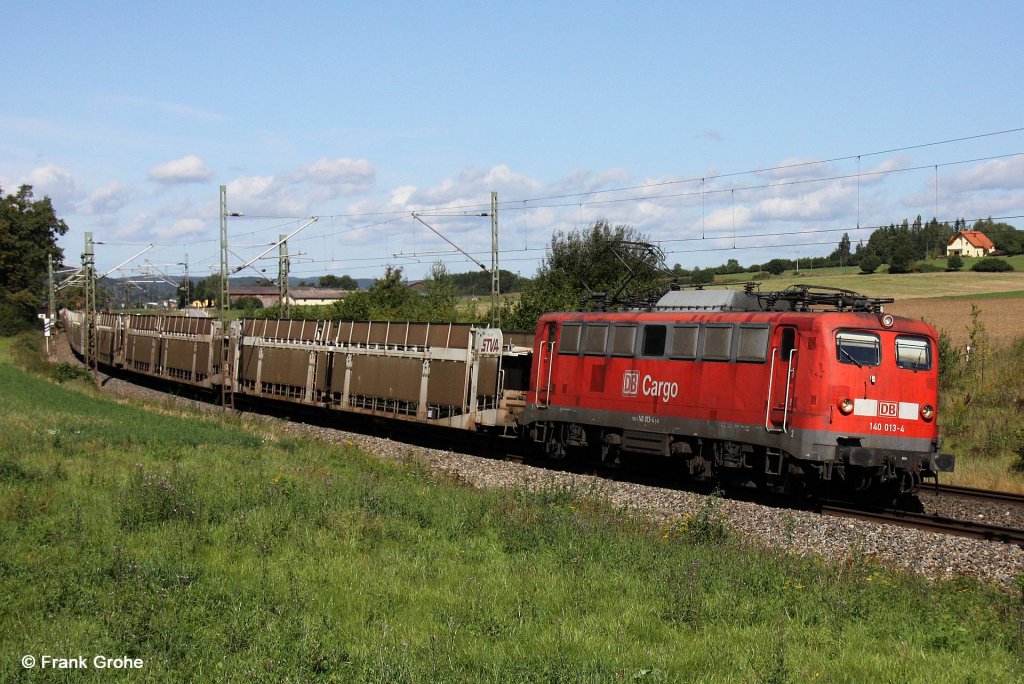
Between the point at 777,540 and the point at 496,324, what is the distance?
20.2 metres

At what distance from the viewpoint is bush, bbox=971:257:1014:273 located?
63719 millimetres

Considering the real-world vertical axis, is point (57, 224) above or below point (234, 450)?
above

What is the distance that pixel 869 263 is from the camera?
6531 centimetres

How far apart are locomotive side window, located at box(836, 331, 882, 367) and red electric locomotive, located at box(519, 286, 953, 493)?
0.06 feet

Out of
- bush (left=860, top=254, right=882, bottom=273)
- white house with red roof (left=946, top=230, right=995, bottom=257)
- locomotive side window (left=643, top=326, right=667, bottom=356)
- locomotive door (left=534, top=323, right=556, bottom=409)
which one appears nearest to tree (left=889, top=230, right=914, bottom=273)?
bush (left=860, top=254, right=882, bottom=273)

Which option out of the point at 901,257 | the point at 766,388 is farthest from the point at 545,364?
the point at 901,257

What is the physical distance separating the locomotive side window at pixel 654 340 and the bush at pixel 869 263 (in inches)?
1950

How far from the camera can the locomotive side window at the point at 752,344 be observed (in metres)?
17.8

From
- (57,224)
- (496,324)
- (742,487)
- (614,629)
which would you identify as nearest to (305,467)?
(742,487)

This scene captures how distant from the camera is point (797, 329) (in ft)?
56.2

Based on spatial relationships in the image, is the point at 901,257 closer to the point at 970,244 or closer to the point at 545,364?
the point at 970,244

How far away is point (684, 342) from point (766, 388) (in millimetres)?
2240

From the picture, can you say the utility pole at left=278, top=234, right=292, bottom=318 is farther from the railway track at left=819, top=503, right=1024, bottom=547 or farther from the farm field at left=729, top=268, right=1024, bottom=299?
the railway track at left=819, top=503, right=1024, bottom=547

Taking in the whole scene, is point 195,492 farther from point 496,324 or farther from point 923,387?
point 496,324
